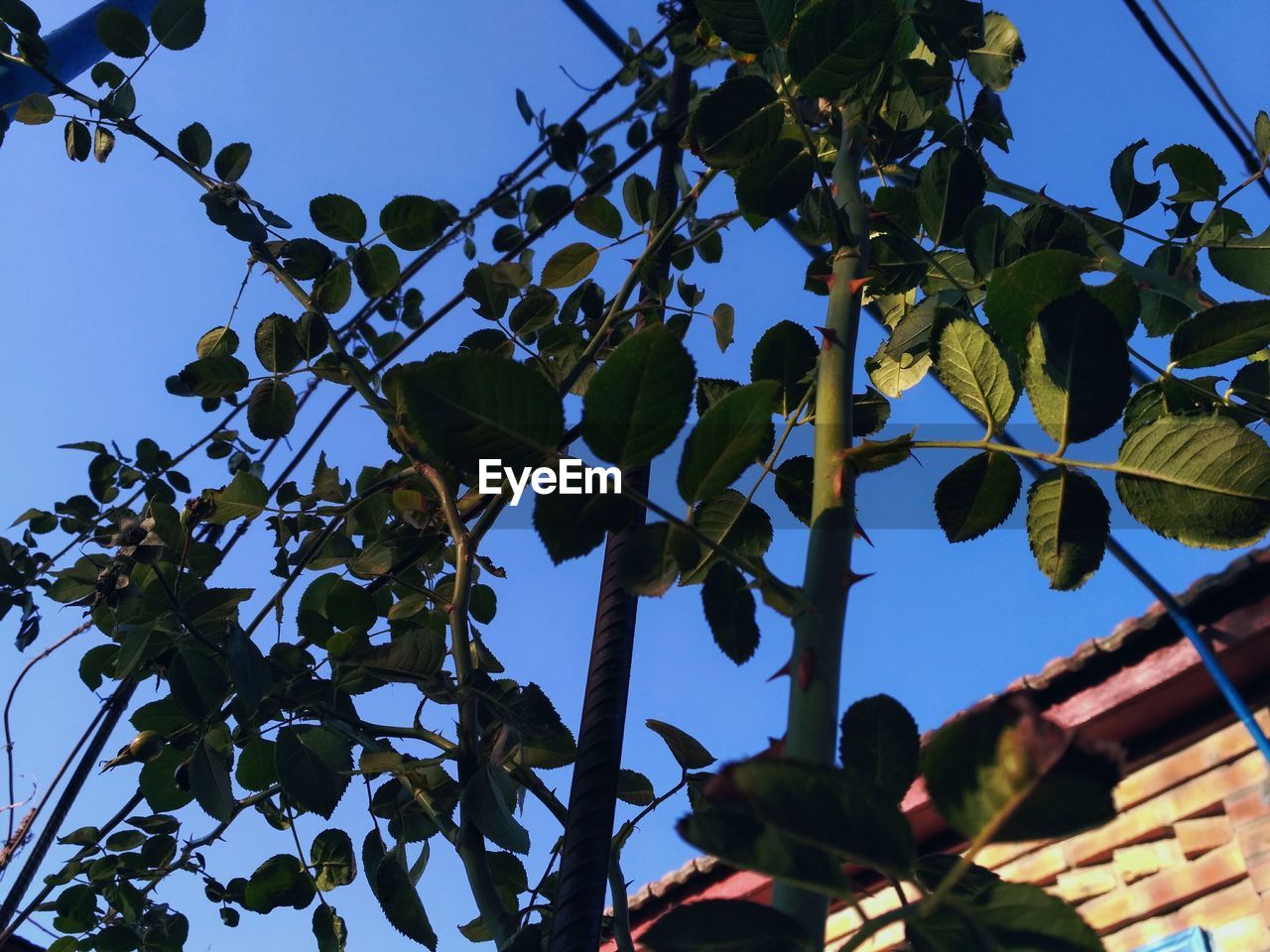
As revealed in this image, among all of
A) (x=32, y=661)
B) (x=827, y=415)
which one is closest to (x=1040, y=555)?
(x=827, y=415)

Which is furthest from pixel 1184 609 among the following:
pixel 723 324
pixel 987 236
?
pixel 987 236

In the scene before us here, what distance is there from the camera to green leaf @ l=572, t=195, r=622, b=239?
4.73 feet

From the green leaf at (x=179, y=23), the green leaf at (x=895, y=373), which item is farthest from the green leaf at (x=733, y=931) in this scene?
the green leaf at (x=179, y=23)

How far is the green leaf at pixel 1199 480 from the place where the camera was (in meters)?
0.59

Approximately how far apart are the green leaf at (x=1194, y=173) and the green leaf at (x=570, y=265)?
692mm

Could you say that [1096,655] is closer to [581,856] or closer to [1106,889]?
[1106,889]

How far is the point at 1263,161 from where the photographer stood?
1256mm

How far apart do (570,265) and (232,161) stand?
472mm

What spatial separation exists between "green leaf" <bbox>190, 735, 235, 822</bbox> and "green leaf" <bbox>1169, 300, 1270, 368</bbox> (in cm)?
95

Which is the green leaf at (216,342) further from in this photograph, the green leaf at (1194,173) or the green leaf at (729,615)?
the green leaf at (1194,173)

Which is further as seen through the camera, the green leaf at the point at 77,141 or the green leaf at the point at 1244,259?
the green leaf at the point at 77,141

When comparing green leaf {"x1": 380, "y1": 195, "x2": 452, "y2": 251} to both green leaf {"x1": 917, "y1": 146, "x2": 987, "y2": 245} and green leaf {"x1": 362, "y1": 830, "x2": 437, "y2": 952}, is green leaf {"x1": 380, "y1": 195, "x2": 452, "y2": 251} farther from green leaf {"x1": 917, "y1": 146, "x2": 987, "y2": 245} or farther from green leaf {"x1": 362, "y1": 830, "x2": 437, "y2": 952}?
green leaf {"x1": 362, "y1": 830, "x2": 437, "y2": 952}

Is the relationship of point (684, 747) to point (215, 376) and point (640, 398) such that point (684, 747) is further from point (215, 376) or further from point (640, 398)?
point (215, 376)

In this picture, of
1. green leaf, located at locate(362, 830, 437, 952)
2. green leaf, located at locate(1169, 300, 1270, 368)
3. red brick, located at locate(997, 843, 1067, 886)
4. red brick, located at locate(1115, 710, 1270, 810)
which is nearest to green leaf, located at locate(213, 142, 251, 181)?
green leaf, located at locate(362, 830, 437, 952)
